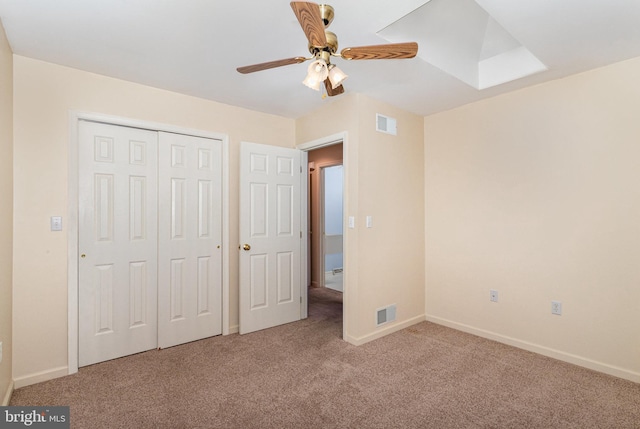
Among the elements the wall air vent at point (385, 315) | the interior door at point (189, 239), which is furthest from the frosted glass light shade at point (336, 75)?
the wall air vent at point (385, 315)

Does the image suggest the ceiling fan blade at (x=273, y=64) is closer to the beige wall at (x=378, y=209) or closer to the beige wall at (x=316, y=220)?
the beige wall at (x=378, y=209)

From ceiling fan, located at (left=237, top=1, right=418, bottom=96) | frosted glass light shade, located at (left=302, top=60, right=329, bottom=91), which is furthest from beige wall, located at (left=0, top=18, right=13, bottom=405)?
frosted glass light shade, located at (left=302, top=60, right=329, bottom=91)

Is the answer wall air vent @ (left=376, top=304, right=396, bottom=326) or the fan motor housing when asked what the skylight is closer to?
the fan motor housing

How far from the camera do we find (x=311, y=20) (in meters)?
1.40

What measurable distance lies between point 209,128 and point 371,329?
8.50 ft

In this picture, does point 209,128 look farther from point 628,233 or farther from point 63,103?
point 628,233

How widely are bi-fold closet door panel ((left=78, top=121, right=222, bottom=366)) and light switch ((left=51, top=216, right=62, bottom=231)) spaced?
0.13 metres

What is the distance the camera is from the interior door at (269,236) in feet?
10.7

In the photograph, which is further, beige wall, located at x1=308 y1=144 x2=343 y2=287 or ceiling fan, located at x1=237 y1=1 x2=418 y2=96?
beige wall, located at x1=308 y1=144 x2=343 y2=287

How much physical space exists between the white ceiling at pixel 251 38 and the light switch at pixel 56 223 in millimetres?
1196

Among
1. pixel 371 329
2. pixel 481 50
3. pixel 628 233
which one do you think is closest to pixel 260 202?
pixel 371 329

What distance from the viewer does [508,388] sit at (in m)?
2.22

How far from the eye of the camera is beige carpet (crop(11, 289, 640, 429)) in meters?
1.90

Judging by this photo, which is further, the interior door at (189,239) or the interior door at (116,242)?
the interior door at (189,239)
